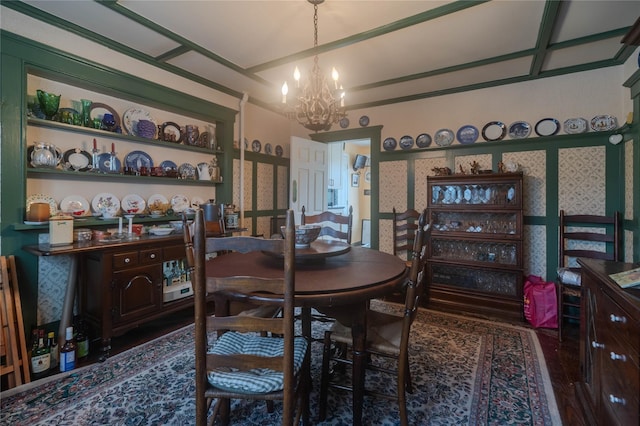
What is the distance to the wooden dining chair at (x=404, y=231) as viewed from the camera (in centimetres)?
385

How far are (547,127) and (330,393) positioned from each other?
362cm

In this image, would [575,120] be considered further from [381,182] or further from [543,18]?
[381,182]

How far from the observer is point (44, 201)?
2469mm

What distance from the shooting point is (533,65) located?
10.3 feet

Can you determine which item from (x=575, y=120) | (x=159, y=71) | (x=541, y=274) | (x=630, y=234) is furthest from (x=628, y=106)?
(x=159, y=71)

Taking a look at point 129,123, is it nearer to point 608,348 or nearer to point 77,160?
point 77,160

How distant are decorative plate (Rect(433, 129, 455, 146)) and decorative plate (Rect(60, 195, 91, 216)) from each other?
158 inches

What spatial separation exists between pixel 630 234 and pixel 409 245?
207 cm

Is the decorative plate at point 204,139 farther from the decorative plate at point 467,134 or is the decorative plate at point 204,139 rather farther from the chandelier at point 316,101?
the decorative plate at point 467,134

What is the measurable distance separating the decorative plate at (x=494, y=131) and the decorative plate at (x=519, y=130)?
72 mm

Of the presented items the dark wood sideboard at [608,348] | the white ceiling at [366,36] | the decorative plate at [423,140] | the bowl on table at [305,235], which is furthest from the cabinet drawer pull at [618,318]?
the decorative plate at [423,140]

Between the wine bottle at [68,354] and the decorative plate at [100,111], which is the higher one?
the decorative plate at [100,111]

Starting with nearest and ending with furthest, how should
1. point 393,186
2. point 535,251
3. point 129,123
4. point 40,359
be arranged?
point 40,359
point 129,123
point 535,251
point 393,186

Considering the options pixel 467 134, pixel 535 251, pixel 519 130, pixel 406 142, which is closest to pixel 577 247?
pixel 535 251
